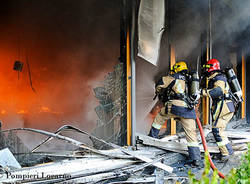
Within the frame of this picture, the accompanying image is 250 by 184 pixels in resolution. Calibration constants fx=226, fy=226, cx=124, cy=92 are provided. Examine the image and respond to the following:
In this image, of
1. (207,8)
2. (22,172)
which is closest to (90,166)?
(22,172)

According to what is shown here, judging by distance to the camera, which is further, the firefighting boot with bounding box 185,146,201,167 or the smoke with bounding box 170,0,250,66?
the smoke with bounding box 170,0,250,66

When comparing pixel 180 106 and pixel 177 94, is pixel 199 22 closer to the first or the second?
pixel 177 94

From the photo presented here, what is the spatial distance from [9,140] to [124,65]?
2.64 metres

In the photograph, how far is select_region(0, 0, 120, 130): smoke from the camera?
15.5 feet

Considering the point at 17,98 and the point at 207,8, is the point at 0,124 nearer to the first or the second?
the point at 17,98

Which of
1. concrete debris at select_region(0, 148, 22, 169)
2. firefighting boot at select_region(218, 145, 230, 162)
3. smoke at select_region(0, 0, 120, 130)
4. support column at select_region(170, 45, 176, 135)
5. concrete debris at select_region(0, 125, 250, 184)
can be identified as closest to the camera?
concrete debris at select_region(0, 125, 250, 184)

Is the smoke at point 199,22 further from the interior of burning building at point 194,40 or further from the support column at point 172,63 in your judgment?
the support column at point 172,63

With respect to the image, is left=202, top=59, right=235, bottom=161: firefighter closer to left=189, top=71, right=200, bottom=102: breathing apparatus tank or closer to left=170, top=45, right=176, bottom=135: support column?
left=189, top=71, right=200, bottom=102: breathing apparatus tank

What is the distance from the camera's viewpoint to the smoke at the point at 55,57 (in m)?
4.72

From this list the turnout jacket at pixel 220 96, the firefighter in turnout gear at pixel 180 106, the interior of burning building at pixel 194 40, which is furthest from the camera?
the interior of burning building at pixel 194 40

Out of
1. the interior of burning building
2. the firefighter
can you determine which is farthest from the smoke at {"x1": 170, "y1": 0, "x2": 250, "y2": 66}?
the firefighter

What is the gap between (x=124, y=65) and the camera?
173 inches

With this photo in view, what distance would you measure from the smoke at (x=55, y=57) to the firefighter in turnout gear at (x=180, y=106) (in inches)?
56.0

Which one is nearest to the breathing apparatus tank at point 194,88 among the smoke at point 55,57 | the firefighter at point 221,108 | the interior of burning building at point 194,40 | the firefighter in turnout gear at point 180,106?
the firefighter in turnout gear at point 180,106
